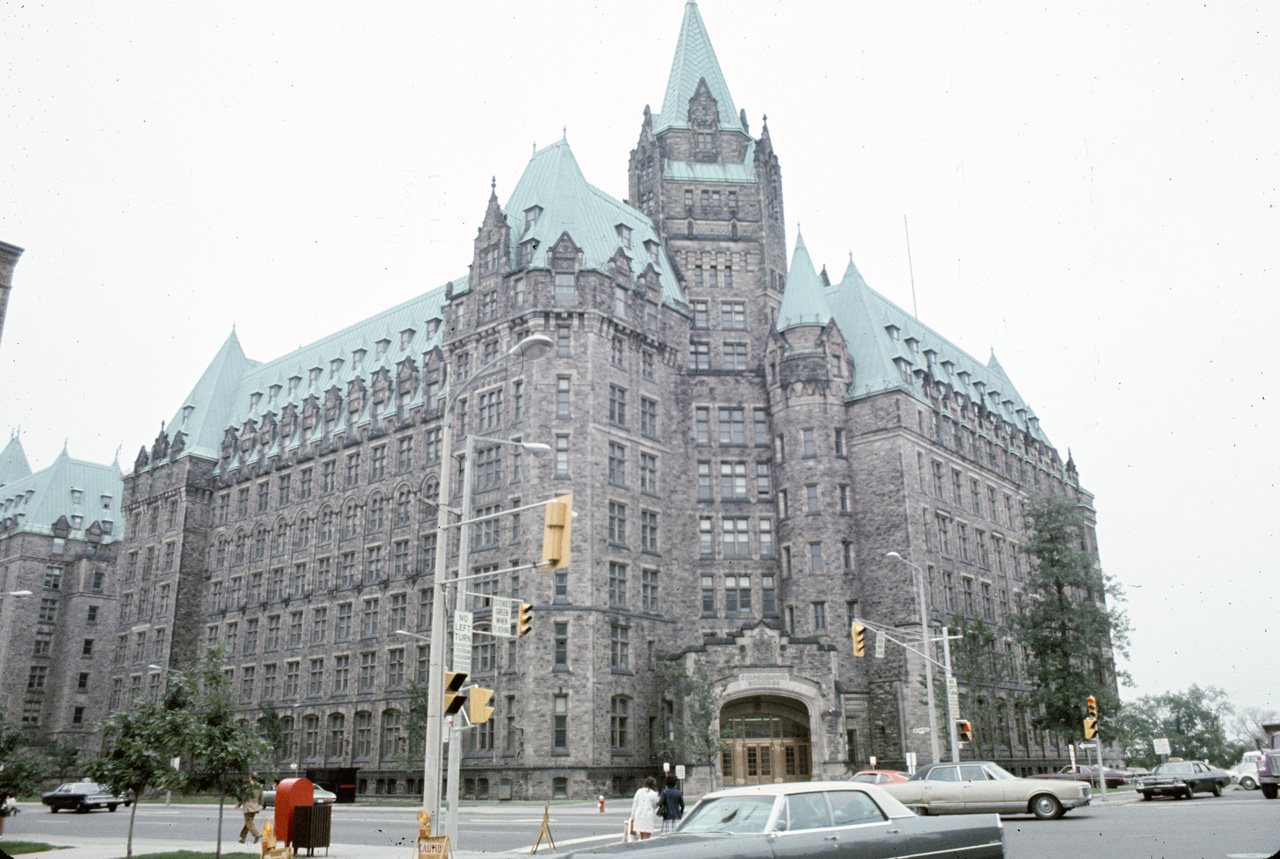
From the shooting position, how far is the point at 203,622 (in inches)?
2862

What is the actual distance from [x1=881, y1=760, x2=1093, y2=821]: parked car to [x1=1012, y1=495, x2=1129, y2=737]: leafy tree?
1092 inches

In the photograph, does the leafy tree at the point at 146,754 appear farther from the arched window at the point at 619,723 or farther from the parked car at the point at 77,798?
the arched window at the point at 619,723

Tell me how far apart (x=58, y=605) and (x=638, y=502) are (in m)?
63.6

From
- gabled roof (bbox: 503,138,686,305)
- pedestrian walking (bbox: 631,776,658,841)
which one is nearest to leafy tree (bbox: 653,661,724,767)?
gabled roof (bbox: 503,138,686,305)

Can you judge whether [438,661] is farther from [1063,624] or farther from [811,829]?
[1063,624]

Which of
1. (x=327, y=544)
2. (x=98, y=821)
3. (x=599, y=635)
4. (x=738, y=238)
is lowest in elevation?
(x=98, y=821)

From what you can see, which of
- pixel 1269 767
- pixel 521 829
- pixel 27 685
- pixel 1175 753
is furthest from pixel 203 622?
pixel 1175 753

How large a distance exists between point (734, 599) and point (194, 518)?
42.6 meters

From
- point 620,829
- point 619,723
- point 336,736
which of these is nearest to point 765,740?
point 619,723

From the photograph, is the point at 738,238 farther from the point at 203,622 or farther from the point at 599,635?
the point at 203,622

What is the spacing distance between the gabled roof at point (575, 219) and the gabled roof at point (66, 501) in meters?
59.0

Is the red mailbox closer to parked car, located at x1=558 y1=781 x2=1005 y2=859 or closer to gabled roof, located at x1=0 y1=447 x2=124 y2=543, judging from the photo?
parked car, located at x1=558 y1=781 x2=1005 y2=859

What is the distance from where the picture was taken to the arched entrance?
49.9m

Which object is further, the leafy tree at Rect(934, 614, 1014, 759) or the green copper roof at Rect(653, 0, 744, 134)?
the green copper roof at Rect(653, 0, 744, 134)
